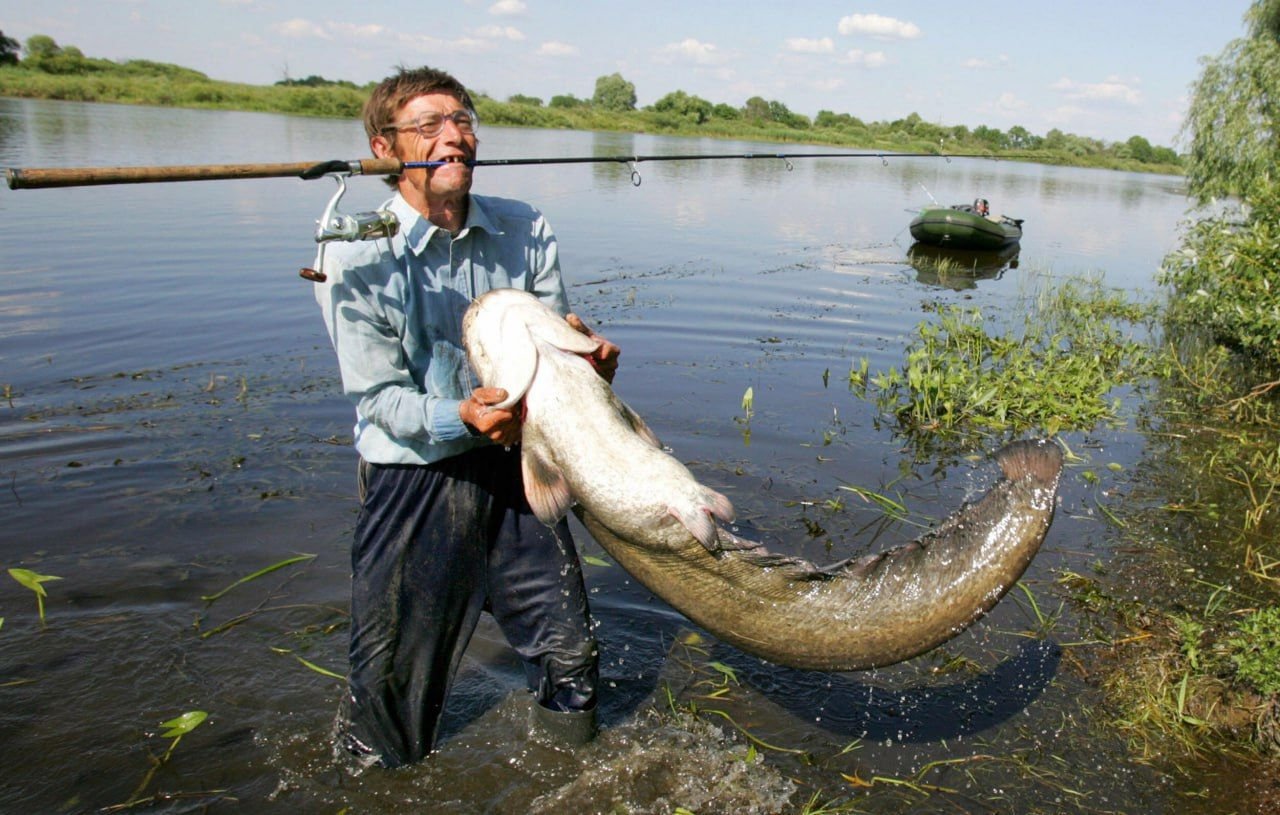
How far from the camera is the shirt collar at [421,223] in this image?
2.92m

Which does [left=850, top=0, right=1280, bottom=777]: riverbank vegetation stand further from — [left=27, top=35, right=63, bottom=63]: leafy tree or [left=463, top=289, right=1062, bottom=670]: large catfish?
[left=27, top=35, right=63, bottom=63]: leafy tree

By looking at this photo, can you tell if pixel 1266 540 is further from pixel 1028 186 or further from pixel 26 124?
pixel 1028 186

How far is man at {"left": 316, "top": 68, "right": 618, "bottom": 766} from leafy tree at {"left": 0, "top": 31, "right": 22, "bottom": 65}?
74737 millimetres

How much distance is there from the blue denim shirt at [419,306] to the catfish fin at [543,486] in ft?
0.76

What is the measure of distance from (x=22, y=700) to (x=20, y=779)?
1.91 feet

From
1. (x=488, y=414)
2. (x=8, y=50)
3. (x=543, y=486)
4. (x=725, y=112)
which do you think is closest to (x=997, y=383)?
(x=543, y=486)

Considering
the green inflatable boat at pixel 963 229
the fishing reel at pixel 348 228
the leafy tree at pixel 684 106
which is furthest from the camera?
the leafy tree at pixel 684 106

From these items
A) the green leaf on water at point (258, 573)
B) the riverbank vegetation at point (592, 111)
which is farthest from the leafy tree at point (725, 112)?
the green leaf on water at point (258, 573)

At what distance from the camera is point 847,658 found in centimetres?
275

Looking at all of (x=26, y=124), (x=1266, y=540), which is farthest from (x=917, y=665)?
(x=26, y=124)

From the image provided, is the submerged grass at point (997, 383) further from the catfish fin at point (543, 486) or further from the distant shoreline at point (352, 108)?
the distant shoreline at point (352, 108)

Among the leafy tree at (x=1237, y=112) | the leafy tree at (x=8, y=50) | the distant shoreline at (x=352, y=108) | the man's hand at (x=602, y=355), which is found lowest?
the man's hand at (x=602, y=355)

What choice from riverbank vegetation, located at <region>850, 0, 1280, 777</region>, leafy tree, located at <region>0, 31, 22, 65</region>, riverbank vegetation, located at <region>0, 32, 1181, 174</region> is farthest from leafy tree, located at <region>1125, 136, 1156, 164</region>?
leafy tree, located at <region>0, 31, 22, 65</region>

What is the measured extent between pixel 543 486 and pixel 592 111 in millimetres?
86006
